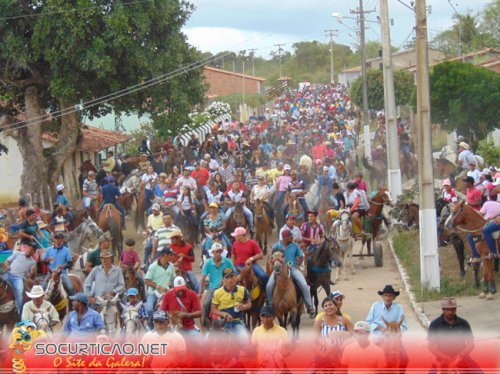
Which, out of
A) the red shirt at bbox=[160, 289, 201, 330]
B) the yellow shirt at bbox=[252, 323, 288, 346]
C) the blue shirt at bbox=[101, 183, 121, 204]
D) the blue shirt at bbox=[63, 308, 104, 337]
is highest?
the blue shirt at bbox=[101, 183, 121, 204]

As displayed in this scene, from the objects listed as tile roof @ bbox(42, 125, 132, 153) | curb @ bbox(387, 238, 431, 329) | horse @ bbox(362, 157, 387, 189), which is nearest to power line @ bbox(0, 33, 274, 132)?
tile roof @ bbox(42, 125, 132, 153)

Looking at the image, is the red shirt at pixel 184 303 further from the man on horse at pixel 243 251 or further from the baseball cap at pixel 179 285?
the man on horse at pixel 243 251

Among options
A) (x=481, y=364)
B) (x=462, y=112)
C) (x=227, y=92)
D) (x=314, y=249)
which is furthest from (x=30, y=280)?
(x=227, y=92)

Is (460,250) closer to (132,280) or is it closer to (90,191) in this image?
(132,280)

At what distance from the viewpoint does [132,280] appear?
17.8m

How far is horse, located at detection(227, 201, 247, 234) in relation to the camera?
24719 mm

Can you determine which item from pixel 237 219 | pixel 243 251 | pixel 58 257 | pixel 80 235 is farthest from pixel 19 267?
pixel 237 219

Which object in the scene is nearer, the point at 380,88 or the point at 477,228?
the point at 477,228

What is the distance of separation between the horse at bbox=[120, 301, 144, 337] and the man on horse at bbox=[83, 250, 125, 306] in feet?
2.98

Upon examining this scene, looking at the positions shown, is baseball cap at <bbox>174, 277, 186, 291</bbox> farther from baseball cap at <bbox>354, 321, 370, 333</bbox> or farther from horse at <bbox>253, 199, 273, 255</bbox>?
horse at <bbox>253, 199, 273, 255</bbox>

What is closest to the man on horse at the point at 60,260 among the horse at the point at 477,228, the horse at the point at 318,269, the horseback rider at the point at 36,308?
the horseback rider at the point at 36,308

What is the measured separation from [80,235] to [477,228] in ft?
28.5

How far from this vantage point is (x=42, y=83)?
3425 centimetres

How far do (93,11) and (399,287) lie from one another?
Result: 1490 centimetres
